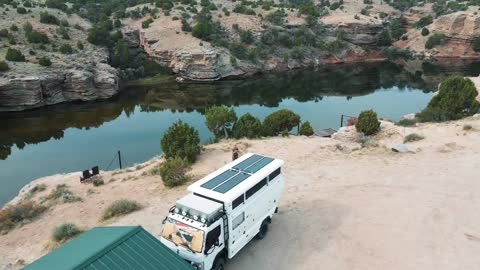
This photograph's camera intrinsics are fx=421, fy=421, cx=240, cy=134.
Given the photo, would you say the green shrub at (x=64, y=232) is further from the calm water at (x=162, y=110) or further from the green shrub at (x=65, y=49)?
the green shrub at (x=65, y=49)

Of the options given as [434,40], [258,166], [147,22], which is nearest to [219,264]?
[258,166]

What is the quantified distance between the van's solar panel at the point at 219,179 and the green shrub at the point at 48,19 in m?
54.1

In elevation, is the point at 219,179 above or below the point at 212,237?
above

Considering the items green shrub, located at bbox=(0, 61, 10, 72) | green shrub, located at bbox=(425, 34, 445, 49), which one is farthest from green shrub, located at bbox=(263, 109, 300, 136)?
green shrub, located at bbox=(425, 34, 445, 49)

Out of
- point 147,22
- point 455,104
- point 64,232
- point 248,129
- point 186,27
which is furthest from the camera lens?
point 147,22

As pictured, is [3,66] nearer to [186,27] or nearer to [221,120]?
[221,120]

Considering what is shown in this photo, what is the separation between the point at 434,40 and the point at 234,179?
242 ft

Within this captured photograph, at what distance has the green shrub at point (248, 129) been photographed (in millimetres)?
28562

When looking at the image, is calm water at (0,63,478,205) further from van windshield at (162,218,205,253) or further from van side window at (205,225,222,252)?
van side window at (205,225,222,252)

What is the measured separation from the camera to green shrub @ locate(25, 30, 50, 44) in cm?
5178

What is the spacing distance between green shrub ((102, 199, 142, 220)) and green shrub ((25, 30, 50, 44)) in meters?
41.3

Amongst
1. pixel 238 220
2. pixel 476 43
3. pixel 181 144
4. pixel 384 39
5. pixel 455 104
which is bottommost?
pixel 181 144

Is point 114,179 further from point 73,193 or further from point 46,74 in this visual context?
point 46,74

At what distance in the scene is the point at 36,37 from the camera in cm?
5197
